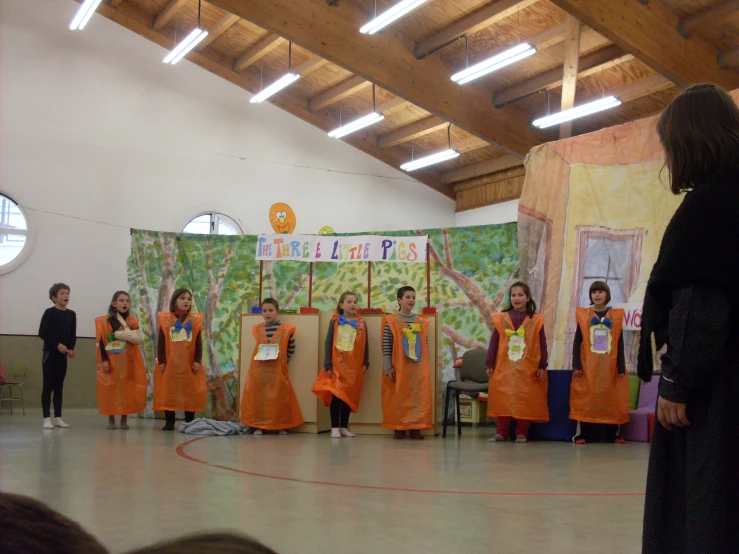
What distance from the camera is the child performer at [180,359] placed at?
23.5 feet

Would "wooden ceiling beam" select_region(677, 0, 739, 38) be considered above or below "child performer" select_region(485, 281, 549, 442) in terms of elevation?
above

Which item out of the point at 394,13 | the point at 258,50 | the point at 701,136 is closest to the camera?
the point at 701,136

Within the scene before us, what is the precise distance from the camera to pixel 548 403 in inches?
268

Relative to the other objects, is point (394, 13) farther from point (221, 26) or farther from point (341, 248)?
point (221, 26)

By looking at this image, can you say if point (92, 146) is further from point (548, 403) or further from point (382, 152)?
point (548, 403)

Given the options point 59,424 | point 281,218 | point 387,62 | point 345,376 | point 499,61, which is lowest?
point 59,424

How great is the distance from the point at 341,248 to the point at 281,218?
483 centimetres

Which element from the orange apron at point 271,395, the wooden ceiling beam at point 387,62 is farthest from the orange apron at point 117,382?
the wooden ceiling beam at point 387,62

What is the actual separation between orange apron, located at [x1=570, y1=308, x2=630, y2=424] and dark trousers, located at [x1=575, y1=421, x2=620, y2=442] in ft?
0.84

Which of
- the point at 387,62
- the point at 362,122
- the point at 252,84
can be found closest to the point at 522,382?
the point at 387,62

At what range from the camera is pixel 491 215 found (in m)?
13.6

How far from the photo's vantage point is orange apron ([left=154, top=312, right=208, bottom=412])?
282 inches

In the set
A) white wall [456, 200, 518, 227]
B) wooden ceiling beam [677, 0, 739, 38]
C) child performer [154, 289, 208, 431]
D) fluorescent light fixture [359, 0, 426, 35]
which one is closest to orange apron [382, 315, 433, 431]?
child performer [154, 289, 208, 431]

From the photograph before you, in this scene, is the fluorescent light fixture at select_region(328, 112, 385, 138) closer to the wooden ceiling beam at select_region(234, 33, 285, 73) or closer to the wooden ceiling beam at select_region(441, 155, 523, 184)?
the wooden ceiling beam at select_region(234, 33, 285, 73)
